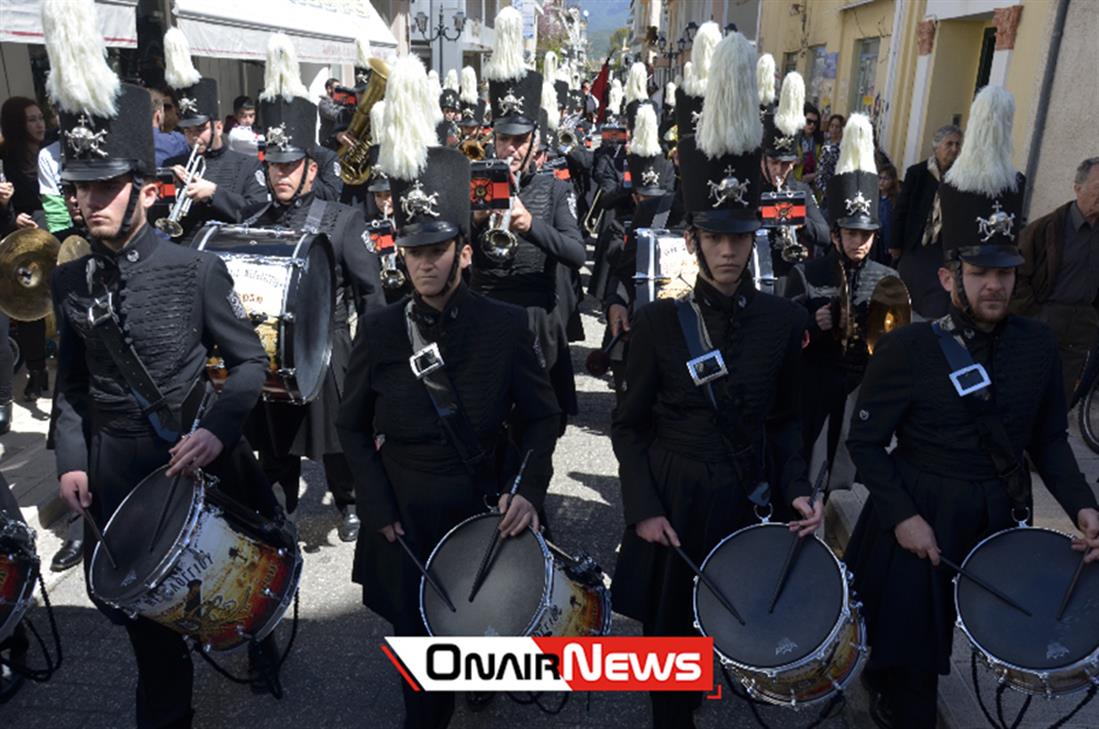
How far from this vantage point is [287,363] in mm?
4191

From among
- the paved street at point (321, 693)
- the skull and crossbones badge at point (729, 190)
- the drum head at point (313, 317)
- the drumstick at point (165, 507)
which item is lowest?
the paved street at point (321, 693)

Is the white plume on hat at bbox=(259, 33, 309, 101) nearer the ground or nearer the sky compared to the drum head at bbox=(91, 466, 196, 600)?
nearer the sky

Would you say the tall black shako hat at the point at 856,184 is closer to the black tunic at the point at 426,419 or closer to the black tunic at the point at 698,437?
the black tunic at the point at 698,437

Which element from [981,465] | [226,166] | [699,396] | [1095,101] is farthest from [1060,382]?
[1095,101]

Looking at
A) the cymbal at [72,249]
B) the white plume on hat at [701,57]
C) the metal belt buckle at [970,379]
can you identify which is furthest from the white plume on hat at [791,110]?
the cymbal at [72,249]

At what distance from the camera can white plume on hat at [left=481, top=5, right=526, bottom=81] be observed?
6.04m

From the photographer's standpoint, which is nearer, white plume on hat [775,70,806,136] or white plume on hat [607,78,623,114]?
white plume on hat [775,70,806,136]

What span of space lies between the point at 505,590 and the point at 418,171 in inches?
57.9

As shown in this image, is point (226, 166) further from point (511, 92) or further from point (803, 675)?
point (803, 675)

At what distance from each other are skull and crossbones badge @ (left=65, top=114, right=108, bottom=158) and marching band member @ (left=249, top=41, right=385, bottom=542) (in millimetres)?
1640

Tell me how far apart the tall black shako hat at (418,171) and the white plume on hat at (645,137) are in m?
5.27

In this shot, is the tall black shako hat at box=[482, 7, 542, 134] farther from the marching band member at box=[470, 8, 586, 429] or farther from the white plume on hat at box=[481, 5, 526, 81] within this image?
the marching band member at box=[470, 8, 586, 429]

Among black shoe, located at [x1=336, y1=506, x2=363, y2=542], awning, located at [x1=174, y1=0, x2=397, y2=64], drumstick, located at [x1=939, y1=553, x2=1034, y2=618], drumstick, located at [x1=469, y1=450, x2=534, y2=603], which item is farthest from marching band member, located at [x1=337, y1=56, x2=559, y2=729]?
awning, located at [x1=174, y1=0, x2=397, y2=64]

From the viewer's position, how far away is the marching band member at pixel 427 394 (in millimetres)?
3092
